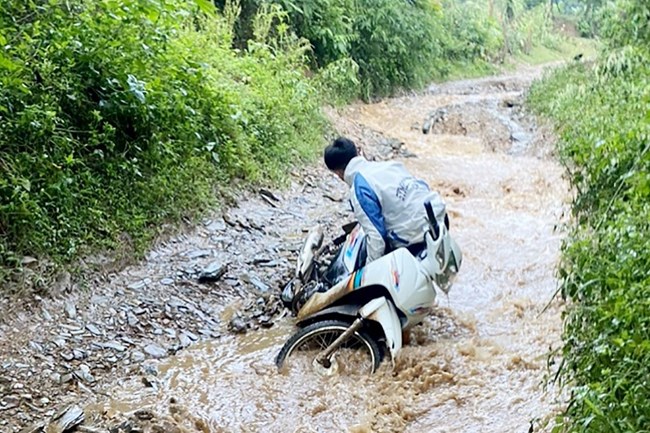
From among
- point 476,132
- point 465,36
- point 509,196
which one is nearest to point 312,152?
point 509,196

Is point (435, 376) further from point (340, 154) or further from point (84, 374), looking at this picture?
point (84, 374)

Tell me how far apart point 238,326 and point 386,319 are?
155 cm

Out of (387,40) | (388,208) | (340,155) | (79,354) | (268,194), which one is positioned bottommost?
(387,40)

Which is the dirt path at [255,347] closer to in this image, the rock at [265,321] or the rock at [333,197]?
the rock at [265,321]

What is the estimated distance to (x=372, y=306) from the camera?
4488mm

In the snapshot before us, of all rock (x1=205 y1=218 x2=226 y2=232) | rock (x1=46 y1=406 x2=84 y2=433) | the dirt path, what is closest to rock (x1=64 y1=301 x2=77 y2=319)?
the dirt path

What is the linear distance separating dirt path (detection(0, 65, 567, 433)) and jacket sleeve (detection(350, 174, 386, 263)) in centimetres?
82

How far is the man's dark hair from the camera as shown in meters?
4.96

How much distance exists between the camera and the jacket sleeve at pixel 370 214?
15.6 ft

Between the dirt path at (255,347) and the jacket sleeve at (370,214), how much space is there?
2.68 feet

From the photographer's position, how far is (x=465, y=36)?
90.5 feet

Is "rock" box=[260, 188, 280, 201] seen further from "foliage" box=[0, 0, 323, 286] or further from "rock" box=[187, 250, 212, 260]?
"rock" box=[187, 250, 212, 260]

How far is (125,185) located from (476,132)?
34.6 ft

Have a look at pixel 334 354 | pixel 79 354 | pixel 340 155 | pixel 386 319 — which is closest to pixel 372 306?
pixel 386 319
